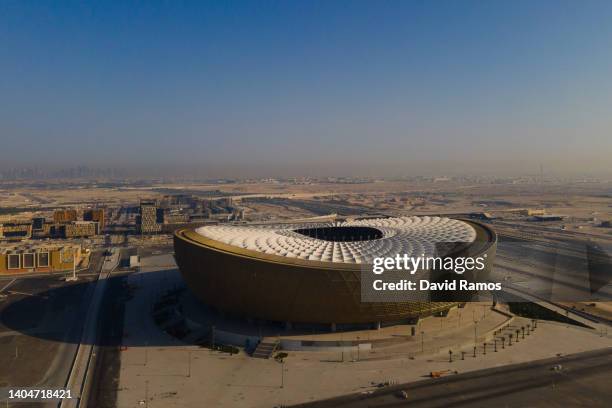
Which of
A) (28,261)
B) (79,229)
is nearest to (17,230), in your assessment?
(79,229)

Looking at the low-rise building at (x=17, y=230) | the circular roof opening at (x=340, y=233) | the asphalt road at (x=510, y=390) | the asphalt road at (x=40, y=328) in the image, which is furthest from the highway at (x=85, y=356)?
the low-rise building at (x=17, y=230)

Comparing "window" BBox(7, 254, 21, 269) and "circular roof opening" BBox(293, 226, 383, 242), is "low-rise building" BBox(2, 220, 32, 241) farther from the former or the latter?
"circular roof opening" BBox(293, 226, 383, 242)

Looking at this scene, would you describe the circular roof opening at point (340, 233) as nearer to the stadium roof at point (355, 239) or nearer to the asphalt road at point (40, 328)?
the stadium roof at point (355, 239)

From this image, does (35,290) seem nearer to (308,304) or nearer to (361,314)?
(308,304)

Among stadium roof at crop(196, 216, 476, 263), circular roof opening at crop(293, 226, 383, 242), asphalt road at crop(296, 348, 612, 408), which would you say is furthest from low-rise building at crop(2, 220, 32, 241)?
asphalt road at crop(296, 348, 612, 408)

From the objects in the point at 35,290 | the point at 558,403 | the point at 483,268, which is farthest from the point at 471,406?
the point at 35,290

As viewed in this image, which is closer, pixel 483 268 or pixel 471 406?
pixel 471 406

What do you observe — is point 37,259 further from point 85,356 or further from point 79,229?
point 85,356
